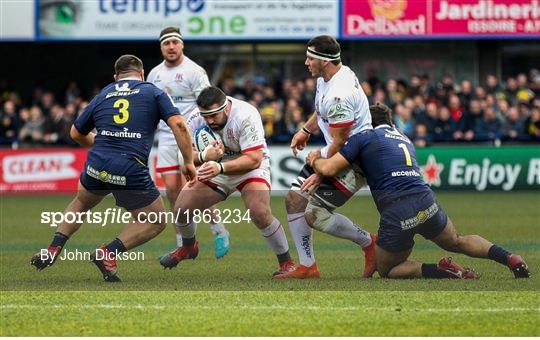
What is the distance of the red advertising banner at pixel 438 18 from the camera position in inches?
1145

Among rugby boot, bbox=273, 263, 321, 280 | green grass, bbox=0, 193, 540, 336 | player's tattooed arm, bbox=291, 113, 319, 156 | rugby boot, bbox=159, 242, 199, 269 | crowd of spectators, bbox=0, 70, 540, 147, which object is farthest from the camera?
crowd of spectators, bbox=0, 70, 540, 147

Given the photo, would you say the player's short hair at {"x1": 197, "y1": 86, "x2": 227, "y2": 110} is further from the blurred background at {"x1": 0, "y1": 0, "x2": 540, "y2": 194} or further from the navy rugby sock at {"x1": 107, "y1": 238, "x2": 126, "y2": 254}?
the blurred background at {"x1": 0, "y1": 0, "x2": 540, "y2": 194}

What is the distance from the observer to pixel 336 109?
37.3 ft

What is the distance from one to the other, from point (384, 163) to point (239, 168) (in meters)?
1.37

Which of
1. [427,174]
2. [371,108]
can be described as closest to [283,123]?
[427,174]

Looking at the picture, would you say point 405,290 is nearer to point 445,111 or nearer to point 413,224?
point 413,224

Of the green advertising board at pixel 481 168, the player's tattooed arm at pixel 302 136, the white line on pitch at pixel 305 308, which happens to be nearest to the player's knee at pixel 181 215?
the player's tattooed arm at pixel 302 136

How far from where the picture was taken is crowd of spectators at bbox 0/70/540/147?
84.8 feet

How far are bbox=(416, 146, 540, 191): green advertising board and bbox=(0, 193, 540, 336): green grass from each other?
33.2 ft

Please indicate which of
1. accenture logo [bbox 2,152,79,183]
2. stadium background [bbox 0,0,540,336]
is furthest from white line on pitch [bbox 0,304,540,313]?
accenture logo [bbox 2,152,79,183]

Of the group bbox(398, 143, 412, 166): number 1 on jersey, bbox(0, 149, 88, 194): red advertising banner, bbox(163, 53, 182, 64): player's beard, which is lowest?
bbox(0, 149, 88, 194): red advertising banner

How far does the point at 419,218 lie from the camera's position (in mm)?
11344

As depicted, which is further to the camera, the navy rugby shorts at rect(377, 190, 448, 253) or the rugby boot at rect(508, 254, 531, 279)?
the navy rugby shorts at rect(377, 190, 448, 253)

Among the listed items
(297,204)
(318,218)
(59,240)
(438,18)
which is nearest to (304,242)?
(318,218)
